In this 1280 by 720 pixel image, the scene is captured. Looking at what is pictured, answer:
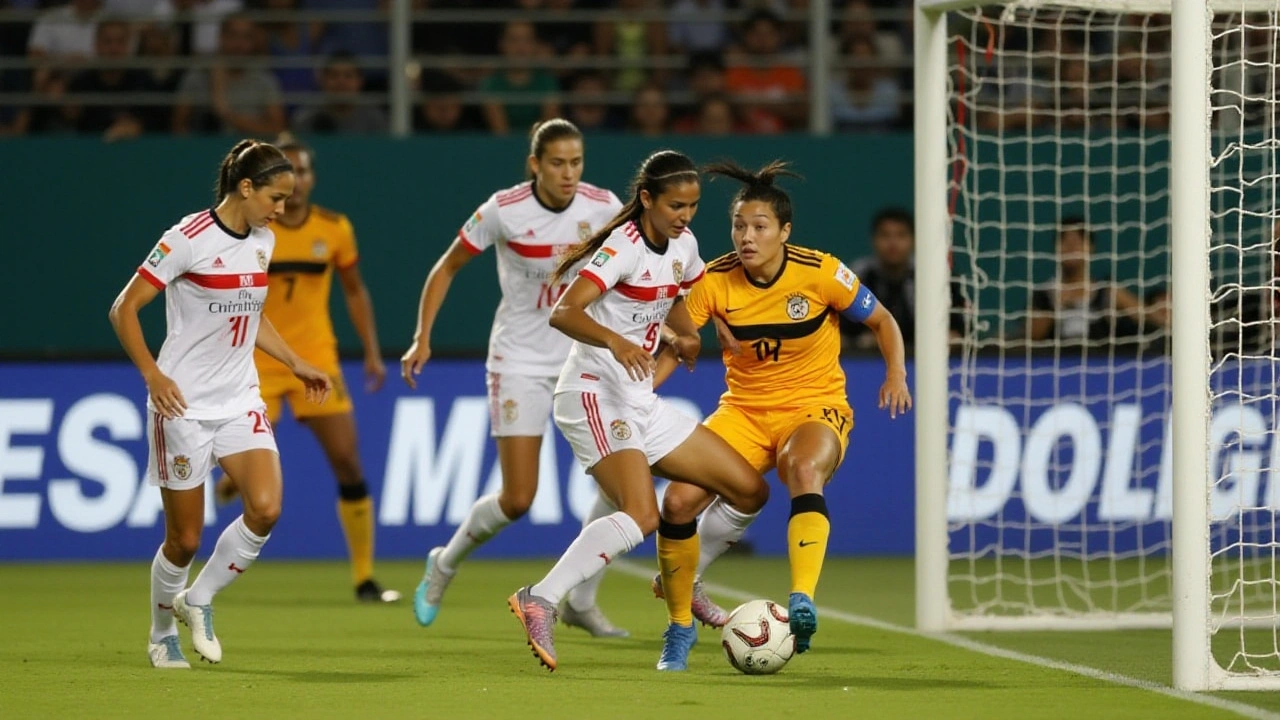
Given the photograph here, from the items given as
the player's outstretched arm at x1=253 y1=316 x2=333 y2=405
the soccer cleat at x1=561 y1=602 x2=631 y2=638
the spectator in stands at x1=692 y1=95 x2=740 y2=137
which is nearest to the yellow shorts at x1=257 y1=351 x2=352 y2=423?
the soccer cleat at x1=561 y1=602 x2=631 y2=638

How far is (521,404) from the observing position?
863 centimetres

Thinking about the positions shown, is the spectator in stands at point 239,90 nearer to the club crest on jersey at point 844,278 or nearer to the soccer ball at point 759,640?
the club crest on jersey at point 844,278

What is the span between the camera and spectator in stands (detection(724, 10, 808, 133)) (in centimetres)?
1431

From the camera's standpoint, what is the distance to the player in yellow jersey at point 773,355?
7.21 m

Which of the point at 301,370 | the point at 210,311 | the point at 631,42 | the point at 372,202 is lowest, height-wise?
the point at 301,370

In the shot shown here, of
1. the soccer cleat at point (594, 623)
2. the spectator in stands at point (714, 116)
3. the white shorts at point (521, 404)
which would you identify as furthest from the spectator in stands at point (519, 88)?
the soccer cleat at point (594, 623)

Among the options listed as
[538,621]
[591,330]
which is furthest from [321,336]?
[538,621]

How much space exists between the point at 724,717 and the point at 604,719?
0.35 metres

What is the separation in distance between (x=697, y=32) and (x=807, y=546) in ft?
28.0

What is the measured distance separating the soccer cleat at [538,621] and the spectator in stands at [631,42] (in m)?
7.96

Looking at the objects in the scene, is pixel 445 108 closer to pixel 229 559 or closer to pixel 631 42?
pixel 631 42

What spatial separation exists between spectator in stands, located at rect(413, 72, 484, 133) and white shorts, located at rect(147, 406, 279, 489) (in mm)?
7055

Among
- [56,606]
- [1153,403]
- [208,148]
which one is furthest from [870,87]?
[56,606]

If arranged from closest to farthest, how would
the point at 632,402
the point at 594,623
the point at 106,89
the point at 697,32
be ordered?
the point at 632,402, the point at 594,623, the point at 106,89, the point at 697,32
